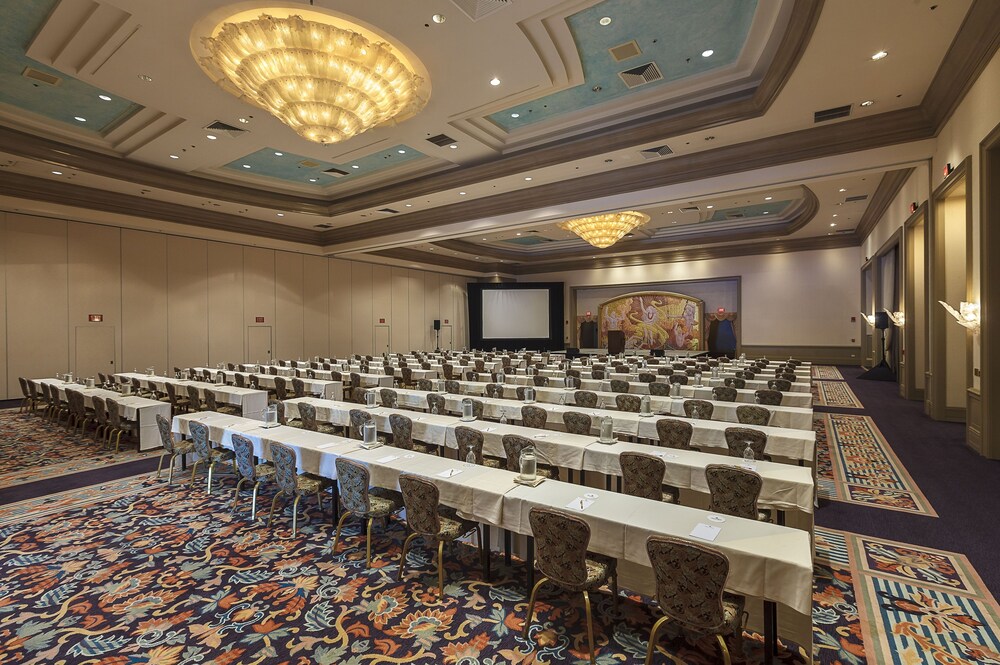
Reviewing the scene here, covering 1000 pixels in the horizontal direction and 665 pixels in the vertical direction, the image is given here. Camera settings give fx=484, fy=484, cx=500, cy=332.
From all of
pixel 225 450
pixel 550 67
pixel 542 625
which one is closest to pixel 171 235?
pixel 225 450

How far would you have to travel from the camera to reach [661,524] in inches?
115

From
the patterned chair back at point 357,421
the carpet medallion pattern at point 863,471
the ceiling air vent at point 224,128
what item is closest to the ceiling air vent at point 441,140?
the ceiling air vent at point 224,128

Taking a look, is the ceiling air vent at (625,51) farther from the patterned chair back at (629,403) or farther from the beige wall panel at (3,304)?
the beige wall panel at (3,304)

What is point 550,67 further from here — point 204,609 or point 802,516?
point 204,609

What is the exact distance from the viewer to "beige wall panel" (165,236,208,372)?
15.4 meters

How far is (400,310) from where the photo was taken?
76.0ft

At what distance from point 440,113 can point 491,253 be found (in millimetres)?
15584

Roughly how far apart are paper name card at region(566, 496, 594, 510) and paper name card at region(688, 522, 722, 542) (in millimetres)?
680

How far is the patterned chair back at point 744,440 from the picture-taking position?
485cm

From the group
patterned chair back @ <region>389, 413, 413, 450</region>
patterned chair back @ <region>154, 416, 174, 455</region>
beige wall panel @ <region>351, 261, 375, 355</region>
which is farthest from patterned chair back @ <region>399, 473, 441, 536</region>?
beige wall panel @ <region>351, 261, 375, 355</region>

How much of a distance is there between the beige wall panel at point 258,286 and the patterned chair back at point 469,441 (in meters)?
14.7

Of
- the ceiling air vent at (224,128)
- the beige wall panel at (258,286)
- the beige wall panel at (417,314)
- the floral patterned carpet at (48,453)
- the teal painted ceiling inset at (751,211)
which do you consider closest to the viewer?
the floral patterned carpet at (48,453)

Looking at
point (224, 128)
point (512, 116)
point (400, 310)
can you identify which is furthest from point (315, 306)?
point (512, 116)

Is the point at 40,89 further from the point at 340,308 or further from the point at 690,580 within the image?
the point at 340,308
